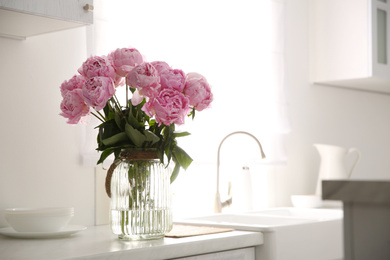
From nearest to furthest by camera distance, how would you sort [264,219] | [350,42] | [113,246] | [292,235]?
[113,246] → [292,235] → [264,219] → [350,42]

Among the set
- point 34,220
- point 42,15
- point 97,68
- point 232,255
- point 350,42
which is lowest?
point 232,255

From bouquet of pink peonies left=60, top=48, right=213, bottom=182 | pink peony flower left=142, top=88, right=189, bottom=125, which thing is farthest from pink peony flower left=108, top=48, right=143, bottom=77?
pink peony flower left=142, top=88, right=189, bottom=125

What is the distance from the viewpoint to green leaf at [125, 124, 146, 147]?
4.96 ft

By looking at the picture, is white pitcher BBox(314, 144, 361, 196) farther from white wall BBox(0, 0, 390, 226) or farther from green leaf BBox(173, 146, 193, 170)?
green leaf BBox(173, 146, 193, 170)

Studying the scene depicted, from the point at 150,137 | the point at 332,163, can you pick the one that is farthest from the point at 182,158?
the point at 332,163

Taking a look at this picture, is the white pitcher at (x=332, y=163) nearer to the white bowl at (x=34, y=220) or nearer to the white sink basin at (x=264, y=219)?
the white sink basin at (x=264, y=219)

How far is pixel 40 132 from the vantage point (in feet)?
6.13

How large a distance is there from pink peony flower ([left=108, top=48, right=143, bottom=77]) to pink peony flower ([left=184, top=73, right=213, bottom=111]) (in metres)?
0.14

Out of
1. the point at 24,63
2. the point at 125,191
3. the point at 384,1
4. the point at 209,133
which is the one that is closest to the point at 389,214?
the point at 125,191

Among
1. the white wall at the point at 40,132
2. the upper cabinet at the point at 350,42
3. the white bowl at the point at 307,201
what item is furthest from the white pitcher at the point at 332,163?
the white wall at the point at 40,132

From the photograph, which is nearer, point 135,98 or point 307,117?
point 135,98

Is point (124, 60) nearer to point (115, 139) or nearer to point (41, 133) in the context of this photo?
point (115, 139)

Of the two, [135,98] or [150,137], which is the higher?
[135,98]

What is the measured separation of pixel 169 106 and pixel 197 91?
0.10 m
